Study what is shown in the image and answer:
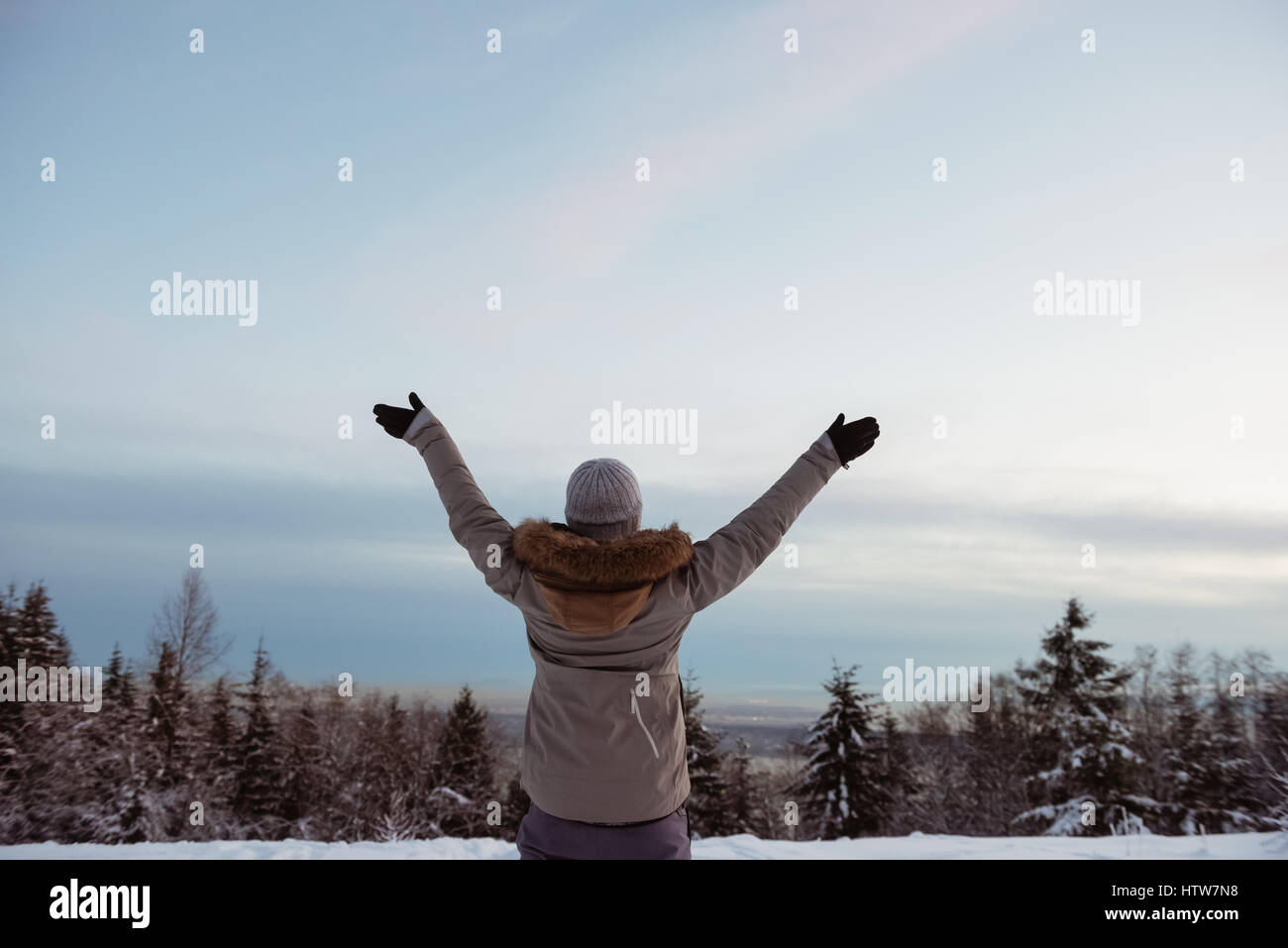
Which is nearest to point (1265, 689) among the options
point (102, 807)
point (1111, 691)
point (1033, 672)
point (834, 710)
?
point (1111, 691)

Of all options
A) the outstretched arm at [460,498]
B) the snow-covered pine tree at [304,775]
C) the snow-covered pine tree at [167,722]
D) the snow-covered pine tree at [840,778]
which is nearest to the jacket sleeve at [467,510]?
the outstretched arm at [460,498]

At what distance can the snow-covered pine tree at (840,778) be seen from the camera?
25234mm

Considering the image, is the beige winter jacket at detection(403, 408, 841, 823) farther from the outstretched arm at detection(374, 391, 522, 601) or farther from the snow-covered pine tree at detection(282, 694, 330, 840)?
the snow-covered pine tree at detection(282, 694, 330, 840)

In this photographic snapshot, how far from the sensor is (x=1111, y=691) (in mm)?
30219

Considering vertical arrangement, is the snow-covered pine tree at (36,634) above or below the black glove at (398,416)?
below

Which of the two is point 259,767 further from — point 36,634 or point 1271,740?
point 1271,740

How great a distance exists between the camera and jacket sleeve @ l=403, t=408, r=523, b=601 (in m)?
2.14

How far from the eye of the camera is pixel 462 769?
30.0 metres

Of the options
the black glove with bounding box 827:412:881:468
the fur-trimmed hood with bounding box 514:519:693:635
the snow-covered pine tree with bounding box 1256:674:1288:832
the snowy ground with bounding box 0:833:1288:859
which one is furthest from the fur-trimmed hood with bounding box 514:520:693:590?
the snow-covered pine tree with bounding box 1256:674:1288:832

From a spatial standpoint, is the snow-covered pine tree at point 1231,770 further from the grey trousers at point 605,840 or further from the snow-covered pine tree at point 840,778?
the grey trousers at point 605,840

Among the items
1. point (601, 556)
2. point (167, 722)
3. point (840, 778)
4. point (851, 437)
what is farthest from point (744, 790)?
point (601, 556)

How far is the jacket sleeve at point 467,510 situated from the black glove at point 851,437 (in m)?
0.94

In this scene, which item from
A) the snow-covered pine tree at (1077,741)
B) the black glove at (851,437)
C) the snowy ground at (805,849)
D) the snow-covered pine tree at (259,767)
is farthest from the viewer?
the snow-covered pine tree at (259,767)
